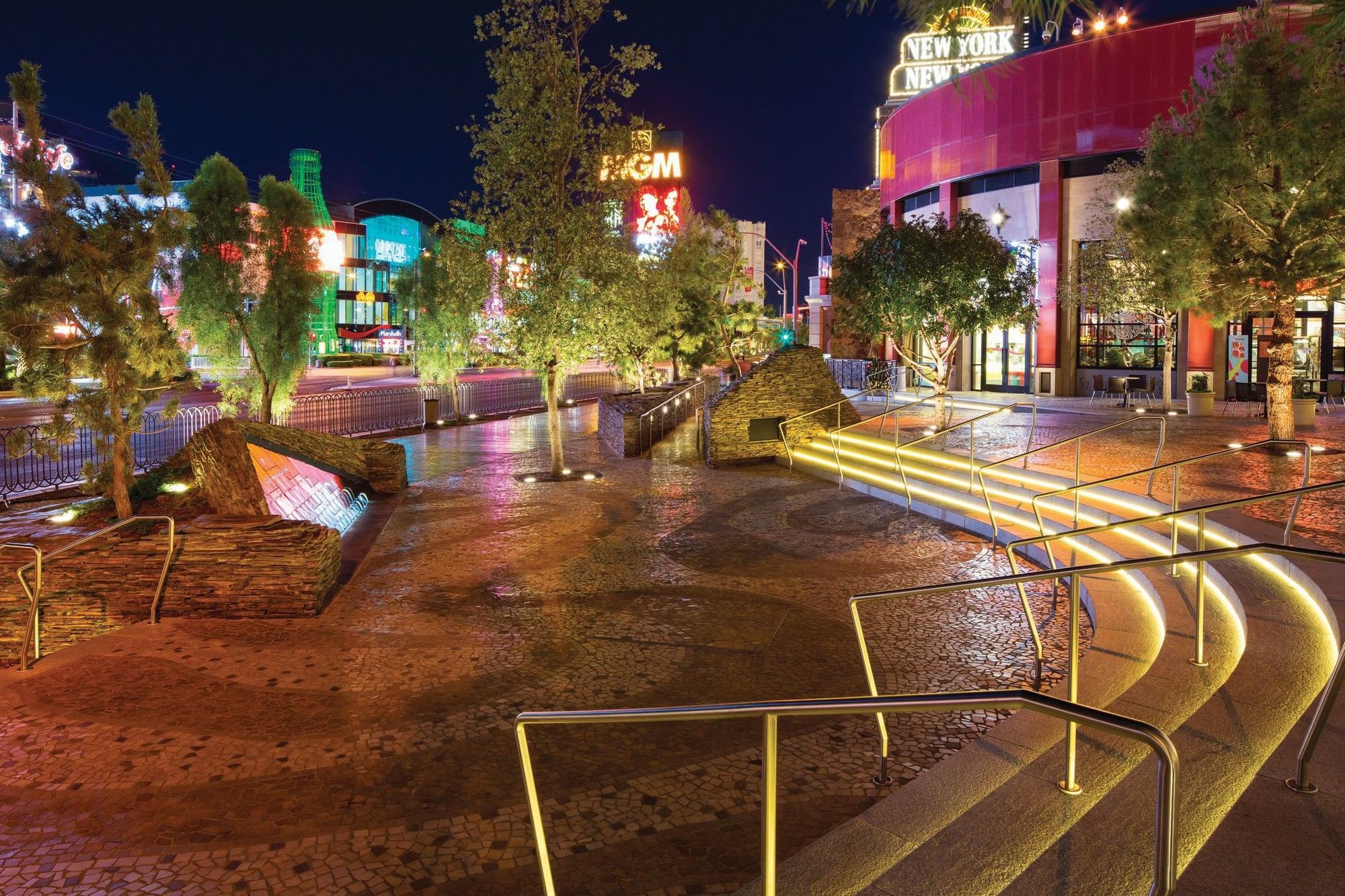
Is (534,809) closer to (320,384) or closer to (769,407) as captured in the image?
(769,407)

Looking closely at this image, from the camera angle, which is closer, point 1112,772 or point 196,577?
point 1112,772

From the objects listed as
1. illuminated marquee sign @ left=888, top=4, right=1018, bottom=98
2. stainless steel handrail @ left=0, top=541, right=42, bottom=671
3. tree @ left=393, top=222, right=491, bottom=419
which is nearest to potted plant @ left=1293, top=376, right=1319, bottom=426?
tree @ left=393, top=222, right=491, bottom=419

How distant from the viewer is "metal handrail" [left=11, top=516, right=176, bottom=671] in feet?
23.0

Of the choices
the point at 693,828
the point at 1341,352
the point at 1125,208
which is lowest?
the point at 693,828

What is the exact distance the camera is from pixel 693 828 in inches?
176

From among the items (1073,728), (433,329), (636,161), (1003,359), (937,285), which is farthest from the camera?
(1003,359)

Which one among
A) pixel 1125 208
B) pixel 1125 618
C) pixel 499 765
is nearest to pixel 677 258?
pixel 1125 208

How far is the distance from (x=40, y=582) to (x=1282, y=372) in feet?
59.6

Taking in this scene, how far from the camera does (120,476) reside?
888cm

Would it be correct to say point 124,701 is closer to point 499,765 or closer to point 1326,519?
point 499,765

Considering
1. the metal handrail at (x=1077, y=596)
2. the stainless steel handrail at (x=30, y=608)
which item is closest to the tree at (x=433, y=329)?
the stainless steel handrail at (x=30, y=608)

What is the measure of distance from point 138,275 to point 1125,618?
925 cm

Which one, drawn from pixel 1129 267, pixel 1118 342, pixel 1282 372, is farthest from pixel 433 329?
pixel 1118 342

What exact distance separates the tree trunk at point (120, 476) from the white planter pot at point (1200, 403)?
23449 mm
